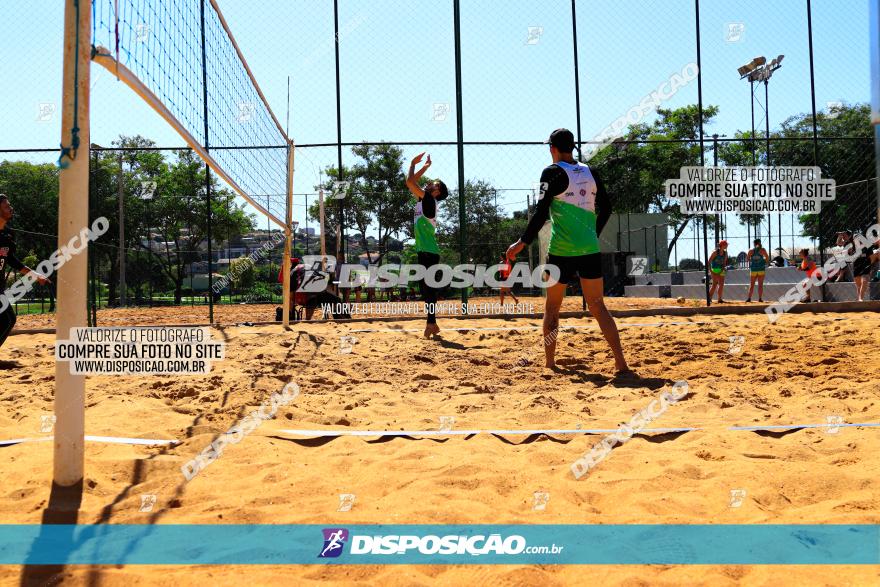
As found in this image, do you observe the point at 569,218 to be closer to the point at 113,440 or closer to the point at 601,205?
the point at 601,205

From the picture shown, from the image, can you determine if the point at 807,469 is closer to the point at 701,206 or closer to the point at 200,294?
the point at 701,206

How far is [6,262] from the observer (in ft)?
17.4

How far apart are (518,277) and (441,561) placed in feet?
60.5

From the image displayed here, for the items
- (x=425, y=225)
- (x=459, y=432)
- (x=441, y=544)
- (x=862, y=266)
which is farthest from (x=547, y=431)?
(x=862, y=266)

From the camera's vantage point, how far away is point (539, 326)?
7254 mm

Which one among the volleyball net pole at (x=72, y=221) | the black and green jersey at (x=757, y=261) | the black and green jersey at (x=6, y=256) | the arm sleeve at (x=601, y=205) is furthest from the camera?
the black and green jersey at (x=757, y=261)

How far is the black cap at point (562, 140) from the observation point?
14.2 feet

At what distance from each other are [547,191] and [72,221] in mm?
3091

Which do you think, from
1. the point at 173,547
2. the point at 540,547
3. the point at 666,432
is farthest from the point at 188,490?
the point at 666,432

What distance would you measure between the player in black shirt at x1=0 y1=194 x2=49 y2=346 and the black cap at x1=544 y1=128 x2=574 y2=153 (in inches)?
170

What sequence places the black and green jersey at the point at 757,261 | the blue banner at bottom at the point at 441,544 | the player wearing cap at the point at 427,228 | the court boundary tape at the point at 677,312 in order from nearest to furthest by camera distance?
1. the blue banner at bottom at the point at 441,544
2. the player wearing cap at the point at 427,228
3. the court boundary tape at the point at 677,312
4. the black and green jersey at the point at 757,261

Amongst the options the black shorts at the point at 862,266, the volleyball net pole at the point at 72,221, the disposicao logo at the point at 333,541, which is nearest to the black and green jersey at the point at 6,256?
the volleyball net pole at the point at 72,221

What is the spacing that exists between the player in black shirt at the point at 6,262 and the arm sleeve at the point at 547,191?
4130 mm

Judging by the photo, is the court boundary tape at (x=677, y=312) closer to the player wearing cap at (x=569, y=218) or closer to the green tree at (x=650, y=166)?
the player wearing cap at (x=569, y=218)
